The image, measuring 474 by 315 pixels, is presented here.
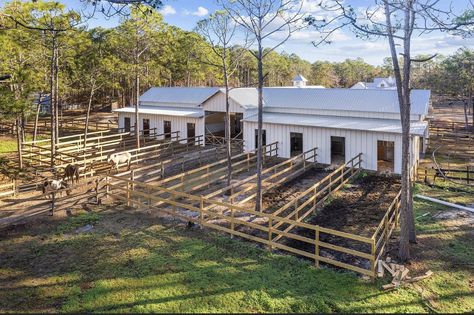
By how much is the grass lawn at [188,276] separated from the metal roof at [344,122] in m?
7.97

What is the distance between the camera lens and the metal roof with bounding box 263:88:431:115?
21797 millimetres

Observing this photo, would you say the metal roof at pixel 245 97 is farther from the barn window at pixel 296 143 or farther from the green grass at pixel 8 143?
the green grass at pixel 8 143

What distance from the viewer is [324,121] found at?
21.3 metres

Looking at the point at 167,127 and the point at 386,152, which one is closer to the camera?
the point at 386,152

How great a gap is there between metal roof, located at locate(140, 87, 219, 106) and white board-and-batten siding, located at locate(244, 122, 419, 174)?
30.9 feet

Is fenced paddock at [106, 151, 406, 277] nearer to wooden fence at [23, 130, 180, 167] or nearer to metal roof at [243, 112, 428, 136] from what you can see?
metal roof at [243, 112, 428, 136]

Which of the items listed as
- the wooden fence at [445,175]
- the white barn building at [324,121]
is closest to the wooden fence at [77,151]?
the white barn building at [324,121]

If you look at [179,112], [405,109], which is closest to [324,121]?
[405,109]

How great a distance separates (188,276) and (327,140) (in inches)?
538

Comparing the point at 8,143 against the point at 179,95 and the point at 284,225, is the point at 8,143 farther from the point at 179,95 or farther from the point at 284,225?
the point at 284,225

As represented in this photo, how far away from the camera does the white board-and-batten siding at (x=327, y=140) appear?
725 inches

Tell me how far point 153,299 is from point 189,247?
2.69 m

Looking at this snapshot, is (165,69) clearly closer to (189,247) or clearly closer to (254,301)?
(189,247)

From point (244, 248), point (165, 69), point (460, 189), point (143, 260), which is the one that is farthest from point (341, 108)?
point (165, 69)
